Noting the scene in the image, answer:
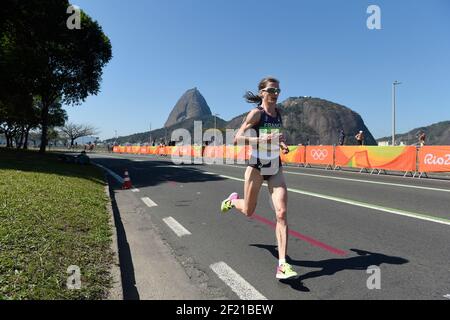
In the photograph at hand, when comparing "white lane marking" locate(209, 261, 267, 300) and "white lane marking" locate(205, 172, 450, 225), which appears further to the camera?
"white lane marking" locate(205, 172, 450, 225)

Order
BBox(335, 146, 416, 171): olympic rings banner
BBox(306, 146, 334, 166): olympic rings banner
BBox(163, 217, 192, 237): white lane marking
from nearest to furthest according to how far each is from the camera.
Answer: BBox(163, 217, 192, 237): white lane marking, BBox(335, 146, 416, 171): olympic rings banner, BBox(306, 146, 334, 166): olympic rings banner

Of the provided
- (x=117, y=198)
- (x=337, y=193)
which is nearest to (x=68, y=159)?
(x=117, y=198)

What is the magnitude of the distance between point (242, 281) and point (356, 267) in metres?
1.32

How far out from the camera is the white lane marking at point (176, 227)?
655 cm

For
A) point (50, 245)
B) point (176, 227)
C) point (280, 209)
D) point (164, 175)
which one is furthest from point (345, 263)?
point (164, 175)

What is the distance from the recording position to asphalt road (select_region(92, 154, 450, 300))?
4.00 m

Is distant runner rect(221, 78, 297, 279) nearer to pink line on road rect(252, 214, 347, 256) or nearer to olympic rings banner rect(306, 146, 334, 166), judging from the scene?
pink line on road rect(252, 214, 347, 256)

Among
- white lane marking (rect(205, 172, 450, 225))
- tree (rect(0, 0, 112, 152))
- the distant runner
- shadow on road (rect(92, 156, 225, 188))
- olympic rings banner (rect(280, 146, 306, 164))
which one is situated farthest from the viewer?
olympic rings banner (rect(280, 146, 306, 164))

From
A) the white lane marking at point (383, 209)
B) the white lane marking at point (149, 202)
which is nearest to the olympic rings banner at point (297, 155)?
the white lane marking at point (383, 209)

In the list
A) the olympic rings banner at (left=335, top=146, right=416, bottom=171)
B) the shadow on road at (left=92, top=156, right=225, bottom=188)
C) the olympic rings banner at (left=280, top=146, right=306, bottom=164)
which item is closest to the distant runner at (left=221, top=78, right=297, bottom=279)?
the shadow on road at (left=92, top=156, right=225, bottom=188)

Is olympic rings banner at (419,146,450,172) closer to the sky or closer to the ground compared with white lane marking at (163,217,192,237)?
closer to the sky

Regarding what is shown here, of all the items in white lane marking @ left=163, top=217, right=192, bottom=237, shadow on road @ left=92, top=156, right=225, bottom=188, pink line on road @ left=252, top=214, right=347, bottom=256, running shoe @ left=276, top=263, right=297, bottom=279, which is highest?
shadow on road @ left=92, top=156, right=225, bottom=188

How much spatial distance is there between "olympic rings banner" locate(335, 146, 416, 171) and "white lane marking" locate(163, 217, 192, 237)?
42.0ft
